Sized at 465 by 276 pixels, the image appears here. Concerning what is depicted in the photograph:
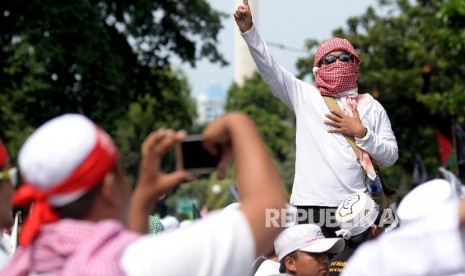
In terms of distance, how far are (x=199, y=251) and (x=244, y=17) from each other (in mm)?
3477

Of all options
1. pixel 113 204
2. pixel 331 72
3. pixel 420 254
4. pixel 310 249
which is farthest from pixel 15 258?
pixel 331 72

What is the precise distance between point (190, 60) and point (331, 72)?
22.0 m

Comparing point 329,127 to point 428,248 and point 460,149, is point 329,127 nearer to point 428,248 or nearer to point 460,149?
point 428,248

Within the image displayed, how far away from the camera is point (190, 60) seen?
2842 cm

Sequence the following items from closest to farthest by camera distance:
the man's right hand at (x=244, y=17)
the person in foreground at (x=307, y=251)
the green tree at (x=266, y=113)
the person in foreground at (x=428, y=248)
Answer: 1. the person in foreground at (x=428, y=248)
2. the person in foreground at (x=307, y=251)
3. the man's right hand at (x=244, y=17)
4. the green tree at (x=266, y=113)

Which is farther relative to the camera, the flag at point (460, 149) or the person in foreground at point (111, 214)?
the flag at point (460, 149)

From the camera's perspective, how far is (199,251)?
2.91m

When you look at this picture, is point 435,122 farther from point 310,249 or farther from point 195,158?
point 195,158

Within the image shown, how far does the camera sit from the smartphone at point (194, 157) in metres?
3.08

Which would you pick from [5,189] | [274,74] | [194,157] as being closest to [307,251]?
[274,74]

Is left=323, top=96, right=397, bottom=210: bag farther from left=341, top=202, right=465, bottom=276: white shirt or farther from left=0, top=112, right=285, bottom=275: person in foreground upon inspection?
left=341, top=202, right=465, bottom=276: white shirt

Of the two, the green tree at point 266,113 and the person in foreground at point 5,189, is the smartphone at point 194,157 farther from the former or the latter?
the green tree at point 266,113

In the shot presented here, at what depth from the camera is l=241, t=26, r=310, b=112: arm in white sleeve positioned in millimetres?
6344

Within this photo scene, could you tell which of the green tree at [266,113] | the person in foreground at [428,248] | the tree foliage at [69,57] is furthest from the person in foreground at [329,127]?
the green tree at [266,113]
